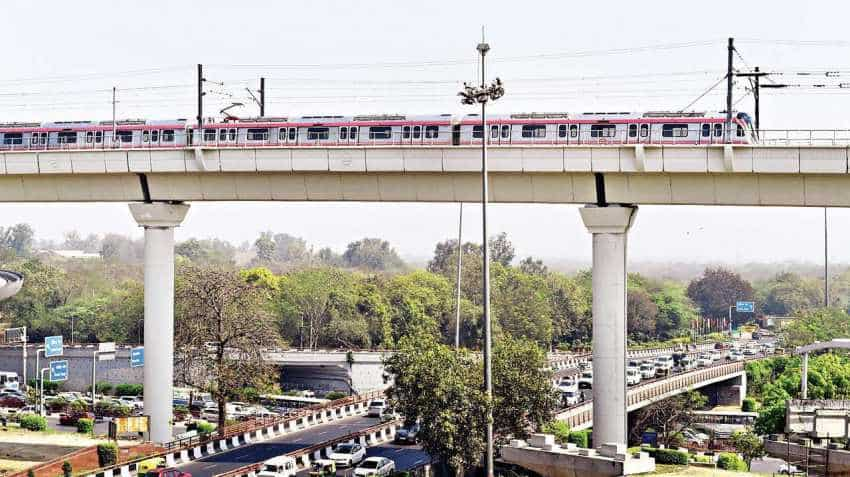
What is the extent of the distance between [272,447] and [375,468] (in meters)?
9.94

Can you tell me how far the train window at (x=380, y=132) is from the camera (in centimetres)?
5188

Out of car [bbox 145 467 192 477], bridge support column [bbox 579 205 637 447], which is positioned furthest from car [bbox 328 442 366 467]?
bridge support column [bbox 579 205 637 447]

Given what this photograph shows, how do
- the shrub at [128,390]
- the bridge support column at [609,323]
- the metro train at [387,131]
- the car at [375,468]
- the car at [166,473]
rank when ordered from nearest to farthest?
1. the car at [166,473]
2. the bridge support column at [609,323]
3. the metro train at [387,131]
4. the car at [375,468]
5. the shrub at [128,390]

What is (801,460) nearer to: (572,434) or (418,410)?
(572,434)

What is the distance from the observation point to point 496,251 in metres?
199

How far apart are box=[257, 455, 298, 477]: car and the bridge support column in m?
12.1

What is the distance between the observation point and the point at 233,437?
5825 cm

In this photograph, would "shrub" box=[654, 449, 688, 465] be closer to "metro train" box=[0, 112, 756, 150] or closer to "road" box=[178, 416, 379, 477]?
"metro train" box=[0, 112, 756, 150]

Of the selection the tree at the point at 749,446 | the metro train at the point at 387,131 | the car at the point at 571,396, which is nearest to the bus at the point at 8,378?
the car at the point at 571,396

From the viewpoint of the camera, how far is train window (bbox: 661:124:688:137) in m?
47.3

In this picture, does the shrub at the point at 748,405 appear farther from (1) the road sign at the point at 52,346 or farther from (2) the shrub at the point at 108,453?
(2) the shrub at the point at 108,453

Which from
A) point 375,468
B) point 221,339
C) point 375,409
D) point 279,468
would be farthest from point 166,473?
point 375,409

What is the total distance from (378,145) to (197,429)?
2417cm

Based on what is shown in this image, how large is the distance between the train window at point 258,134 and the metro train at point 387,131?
43mm
